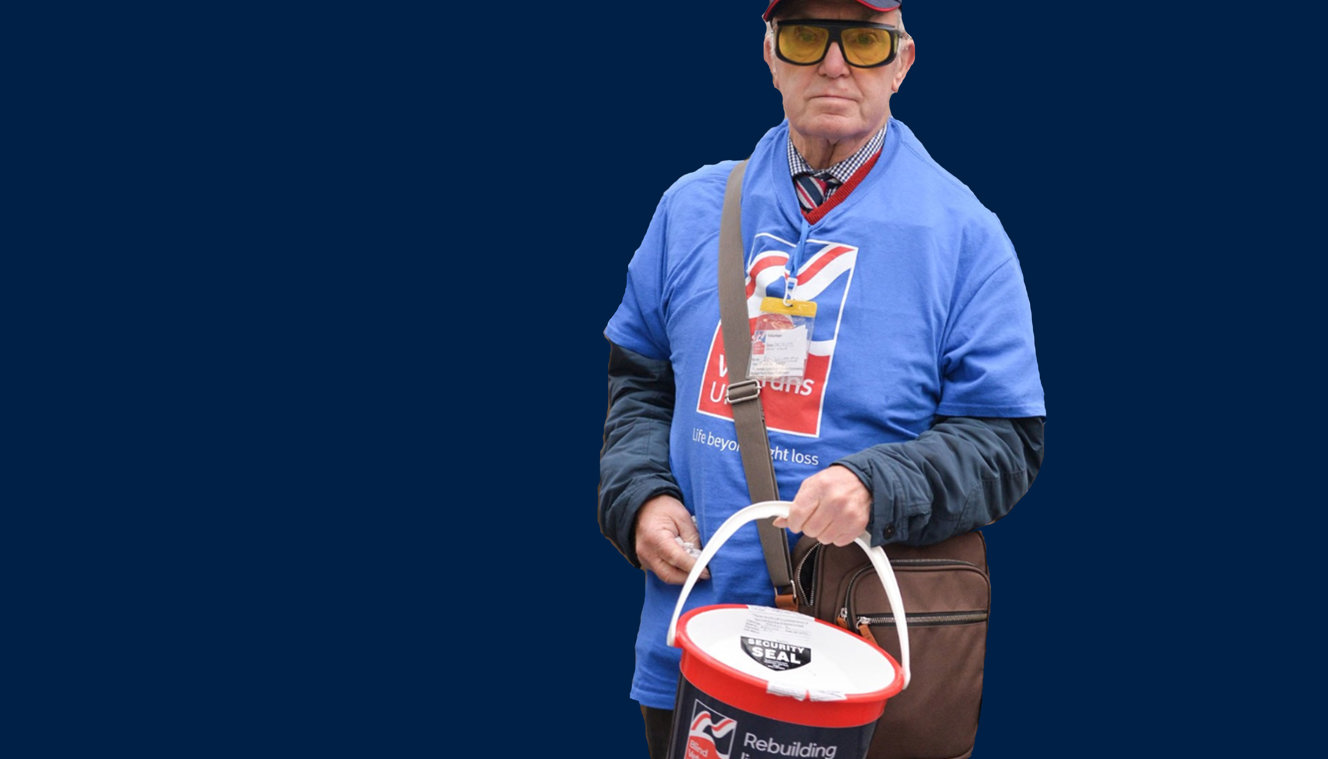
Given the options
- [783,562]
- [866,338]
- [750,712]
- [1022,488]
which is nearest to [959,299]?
[866,338]

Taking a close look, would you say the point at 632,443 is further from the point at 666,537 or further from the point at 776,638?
the point at 776,638

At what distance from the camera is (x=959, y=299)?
4.51 m

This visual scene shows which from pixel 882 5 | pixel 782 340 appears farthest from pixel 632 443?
pixel 882 5

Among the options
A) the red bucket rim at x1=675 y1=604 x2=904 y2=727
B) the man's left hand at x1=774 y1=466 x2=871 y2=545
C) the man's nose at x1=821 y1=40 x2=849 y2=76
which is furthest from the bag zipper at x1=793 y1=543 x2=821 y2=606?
the man's nose at x1=821 y1=40 x2=849 y2=76

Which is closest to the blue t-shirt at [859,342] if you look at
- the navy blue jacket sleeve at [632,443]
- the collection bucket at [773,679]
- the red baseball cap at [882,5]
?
the navy blue jacket sleeve at [632,443]

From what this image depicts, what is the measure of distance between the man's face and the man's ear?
0.06 m

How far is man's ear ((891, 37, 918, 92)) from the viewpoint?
4.74 metres

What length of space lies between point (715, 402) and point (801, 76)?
100cm

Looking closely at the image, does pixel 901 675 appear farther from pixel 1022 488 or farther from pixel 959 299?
pixel 959 299

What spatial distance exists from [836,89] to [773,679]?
68.4 inches

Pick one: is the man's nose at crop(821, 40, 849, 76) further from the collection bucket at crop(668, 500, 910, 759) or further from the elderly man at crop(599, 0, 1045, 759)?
the collection bucket at crop(668, 500, 910, 759)

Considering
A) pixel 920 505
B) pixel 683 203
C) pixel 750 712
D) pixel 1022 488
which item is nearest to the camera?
pixel 750 712

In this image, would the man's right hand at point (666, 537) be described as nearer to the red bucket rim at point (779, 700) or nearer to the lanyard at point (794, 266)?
the red bucket rim at point (779, 700)

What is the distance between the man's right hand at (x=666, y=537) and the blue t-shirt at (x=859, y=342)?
56mm
